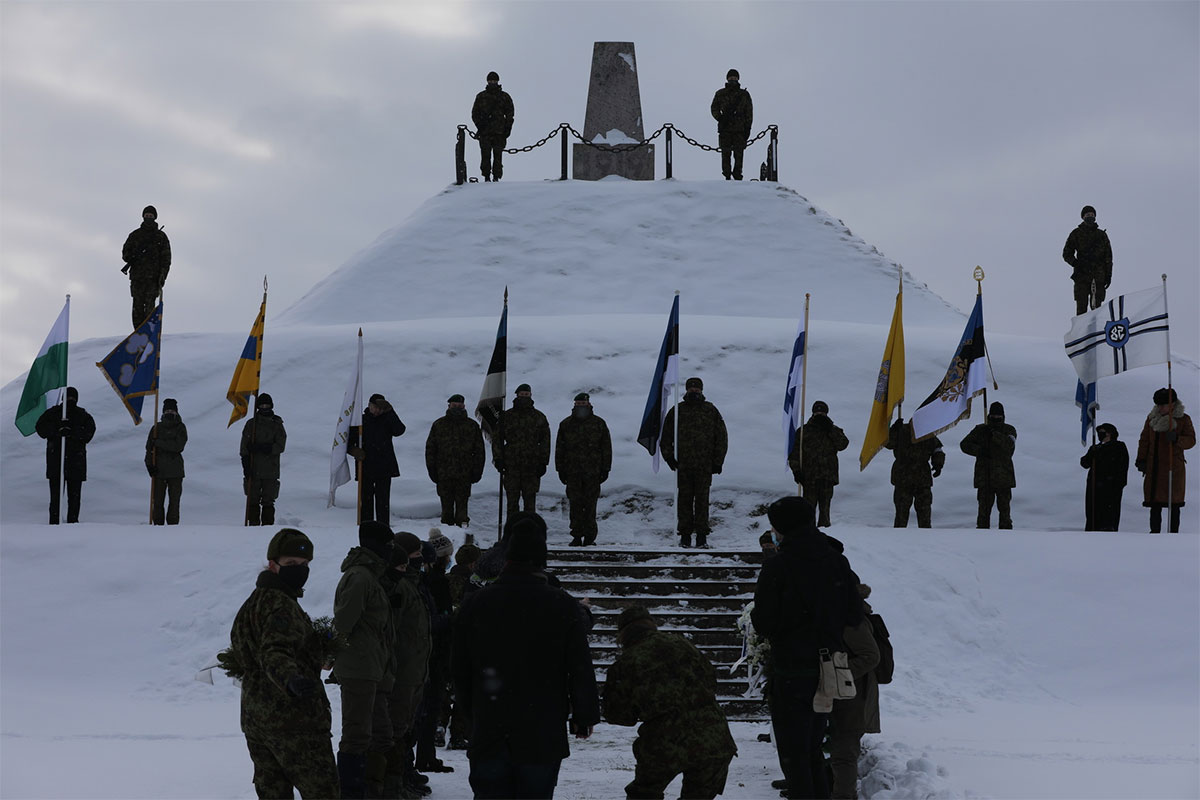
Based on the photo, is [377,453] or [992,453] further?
[992,453]

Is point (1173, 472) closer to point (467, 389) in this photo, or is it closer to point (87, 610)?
point (467, 389)

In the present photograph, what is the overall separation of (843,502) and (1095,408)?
9.92 ft

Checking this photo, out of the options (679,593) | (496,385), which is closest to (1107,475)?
(679,593)

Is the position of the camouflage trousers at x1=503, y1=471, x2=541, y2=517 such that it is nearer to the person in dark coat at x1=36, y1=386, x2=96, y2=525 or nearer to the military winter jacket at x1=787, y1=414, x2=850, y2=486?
the military winter jacket at x1=787, y1=414, x2=850, y2=486

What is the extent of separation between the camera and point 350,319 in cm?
2456

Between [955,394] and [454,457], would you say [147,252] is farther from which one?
[955,394]

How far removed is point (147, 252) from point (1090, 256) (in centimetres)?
1343

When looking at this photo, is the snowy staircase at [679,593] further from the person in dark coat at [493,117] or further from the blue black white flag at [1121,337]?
the person in dark coat at [493,117]

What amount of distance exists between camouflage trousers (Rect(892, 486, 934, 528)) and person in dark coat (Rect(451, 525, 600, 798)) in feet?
31.7

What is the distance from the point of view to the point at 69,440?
44.5 ft

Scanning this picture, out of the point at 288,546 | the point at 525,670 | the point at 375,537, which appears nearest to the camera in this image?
the point at 525,670

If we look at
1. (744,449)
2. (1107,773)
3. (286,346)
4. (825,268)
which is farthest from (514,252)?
(1107,773)

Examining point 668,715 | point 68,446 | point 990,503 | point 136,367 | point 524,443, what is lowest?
point 668,715

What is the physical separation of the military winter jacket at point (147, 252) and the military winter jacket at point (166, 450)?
4.65 metres
